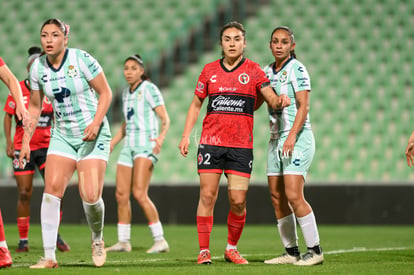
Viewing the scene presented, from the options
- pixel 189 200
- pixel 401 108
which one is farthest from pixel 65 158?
pixel 401 108

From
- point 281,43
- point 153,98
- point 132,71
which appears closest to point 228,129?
point 281,43

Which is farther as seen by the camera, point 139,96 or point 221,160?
point 139,96

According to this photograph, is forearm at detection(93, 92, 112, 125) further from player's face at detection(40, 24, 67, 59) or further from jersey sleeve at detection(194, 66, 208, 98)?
jersey sleeve at detection(194, 66, 208, 98)

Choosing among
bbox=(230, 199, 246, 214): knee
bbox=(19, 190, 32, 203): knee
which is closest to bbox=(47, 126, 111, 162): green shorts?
bbox=(230, 199, 246, 214): knee

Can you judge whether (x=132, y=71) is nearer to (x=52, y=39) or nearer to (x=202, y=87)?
(x=202, y=87)

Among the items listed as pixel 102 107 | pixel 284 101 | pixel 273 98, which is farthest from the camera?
pixel 273 98

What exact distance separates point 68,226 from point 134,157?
4.98m

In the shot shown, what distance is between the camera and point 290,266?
Result: 628 centimetres

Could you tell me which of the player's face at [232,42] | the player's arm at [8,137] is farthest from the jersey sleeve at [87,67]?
the player's arm at [8,137]

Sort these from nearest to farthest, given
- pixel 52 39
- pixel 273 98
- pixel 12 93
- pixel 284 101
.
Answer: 1. pixel 12 93
2. pixel 52 39
3. pixel 284 101
4. pixel 273 98

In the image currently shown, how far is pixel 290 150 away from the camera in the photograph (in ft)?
20.6

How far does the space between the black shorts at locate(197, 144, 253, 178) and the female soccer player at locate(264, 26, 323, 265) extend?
0.29 m

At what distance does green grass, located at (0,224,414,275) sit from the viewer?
5949 millimetres

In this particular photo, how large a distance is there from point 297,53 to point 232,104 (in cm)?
1033
